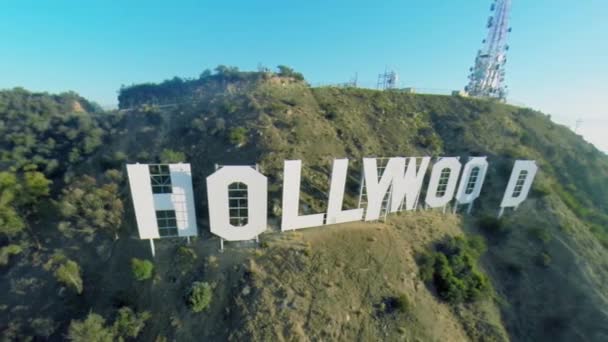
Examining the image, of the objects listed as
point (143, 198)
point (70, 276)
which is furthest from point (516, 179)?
point (70, 276)

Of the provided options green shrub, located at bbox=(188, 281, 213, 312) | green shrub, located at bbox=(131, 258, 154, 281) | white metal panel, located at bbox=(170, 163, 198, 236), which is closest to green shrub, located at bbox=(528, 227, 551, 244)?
green shrub, located at bbox=(188, 281, 213, 312)

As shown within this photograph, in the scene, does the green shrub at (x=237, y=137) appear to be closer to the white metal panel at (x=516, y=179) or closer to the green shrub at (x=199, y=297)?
the green shrub at (x=199, y=297)

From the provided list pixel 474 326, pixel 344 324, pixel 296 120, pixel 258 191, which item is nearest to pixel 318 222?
pixel 258 191

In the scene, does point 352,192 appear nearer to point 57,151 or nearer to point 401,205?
point 401,205

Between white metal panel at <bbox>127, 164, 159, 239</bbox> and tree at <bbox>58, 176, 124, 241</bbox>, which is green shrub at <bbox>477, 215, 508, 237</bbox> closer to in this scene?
white metal panel at <bbox>127, 164, 159, 239</bbox>

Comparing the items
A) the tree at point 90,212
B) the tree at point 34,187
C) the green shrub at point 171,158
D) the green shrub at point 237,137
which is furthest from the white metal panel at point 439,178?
the tree at point 34,187

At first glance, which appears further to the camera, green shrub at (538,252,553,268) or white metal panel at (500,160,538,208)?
white metal panel at (500,160,538,208)
